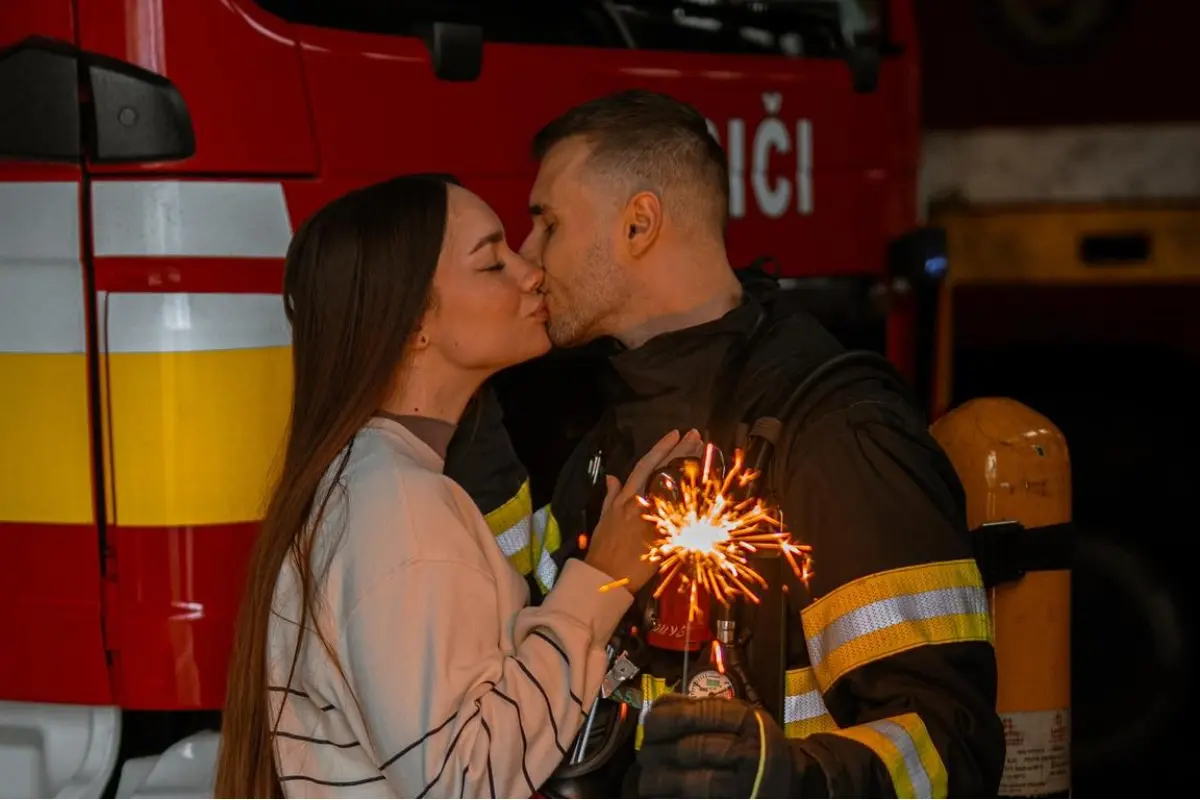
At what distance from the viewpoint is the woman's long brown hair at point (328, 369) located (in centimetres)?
230

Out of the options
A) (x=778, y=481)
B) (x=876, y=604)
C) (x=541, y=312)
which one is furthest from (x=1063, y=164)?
(x=876, y=604)

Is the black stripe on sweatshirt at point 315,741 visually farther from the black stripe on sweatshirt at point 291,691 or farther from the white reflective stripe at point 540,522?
the white reflective stripe at point 540,522

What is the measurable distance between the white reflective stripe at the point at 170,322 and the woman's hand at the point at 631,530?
0.72 metres

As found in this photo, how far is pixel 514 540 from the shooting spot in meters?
2.92

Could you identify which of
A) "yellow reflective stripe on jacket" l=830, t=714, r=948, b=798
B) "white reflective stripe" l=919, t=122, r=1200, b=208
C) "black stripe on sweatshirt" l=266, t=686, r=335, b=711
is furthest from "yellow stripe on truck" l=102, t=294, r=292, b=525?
"white reflective stripe" l=919, t=122, r=1200, b=208

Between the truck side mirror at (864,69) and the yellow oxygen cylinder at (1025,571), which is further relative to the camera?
the truck side mirror at (864,69)

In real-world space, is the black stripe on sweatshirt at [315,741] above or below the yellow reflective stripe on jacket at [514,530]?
below

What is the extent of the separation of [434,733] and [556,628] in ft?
0.77

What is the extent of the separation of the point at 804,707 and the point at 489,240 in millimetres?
833

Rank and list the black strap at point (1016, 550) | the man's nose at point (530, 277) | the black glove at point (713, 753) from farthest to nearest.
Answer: the black strap at point (1016, 550) < the man's nose at point (530, 277) < the black glove at point (713, 753)

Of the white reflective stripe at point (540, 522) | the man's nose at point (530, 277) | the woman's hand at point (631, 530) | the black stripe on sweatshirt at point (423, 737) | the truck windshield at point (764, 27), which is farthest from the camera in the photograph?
the truck windshield at point (764, 27)

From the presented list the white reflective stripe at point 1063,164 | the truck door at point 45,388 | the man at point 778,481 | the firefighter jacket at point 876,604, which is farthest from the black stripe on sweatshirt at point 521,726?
the white reflective stripe at point 1063,164

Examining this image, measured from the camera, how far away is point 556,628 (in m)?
2.22

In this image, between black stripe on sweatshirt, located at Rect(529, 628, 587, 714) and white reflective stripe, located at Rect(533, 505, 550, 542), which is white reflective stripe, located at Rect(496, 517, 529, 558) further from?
black stripe on sweatshirt, located at Rect(529, 628, 587, 714)
